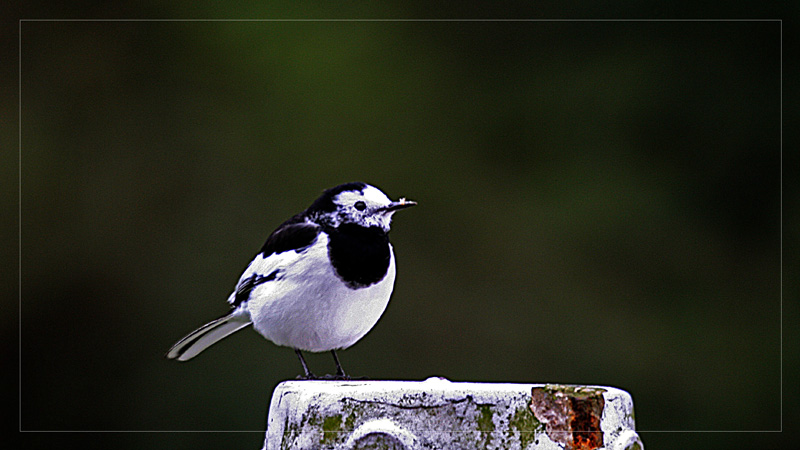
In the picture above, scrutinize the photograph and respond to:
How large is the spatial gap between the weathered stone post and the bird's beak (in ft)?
2.02

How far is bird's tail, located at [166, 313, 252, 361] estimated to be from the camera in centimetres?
198

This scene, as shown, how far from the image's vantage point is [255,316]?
186 cm

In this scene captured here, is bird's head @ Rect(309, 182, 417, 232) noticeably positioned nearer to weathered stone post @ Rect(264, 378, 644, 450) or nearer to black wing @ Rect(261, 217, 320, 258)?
black wing @ Rect(261, 217, 320, 258)

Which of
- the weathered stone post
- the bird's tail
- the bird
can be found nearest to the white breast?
the bird

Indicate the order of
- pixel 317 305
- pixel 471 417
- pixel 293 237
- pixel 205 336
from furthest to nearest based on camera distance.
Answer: pixel 205 336 → pixel 293 237 → pixel 317 305 → pixel 471 417

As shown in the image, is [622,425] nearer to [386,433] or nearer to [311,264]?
[386,433]

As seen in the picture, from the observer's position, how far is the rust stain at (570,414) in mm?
1134

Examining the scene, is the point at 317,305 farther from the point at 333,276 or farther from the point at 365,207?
the point at 365,207

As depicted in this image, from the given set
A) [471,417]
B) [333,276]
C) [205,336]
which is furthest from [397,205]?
[471,417]

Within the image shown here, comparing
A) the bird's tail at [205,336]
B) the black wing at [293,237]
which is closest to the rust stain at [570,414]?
the black wing at [293,237]

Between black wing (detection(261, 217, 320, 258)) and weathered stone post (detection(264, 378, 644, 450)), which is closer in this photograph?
weathered stone post (detection(264, 378, 644, 450))

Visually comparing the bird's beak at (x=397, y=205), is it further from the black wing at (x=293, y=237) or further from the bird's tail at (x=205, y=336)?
the bird's tail at (x=205, y=336)

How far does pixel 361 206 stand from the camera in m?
Result: 1.78

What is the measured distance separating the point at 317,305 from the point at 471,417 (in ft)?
2.16
